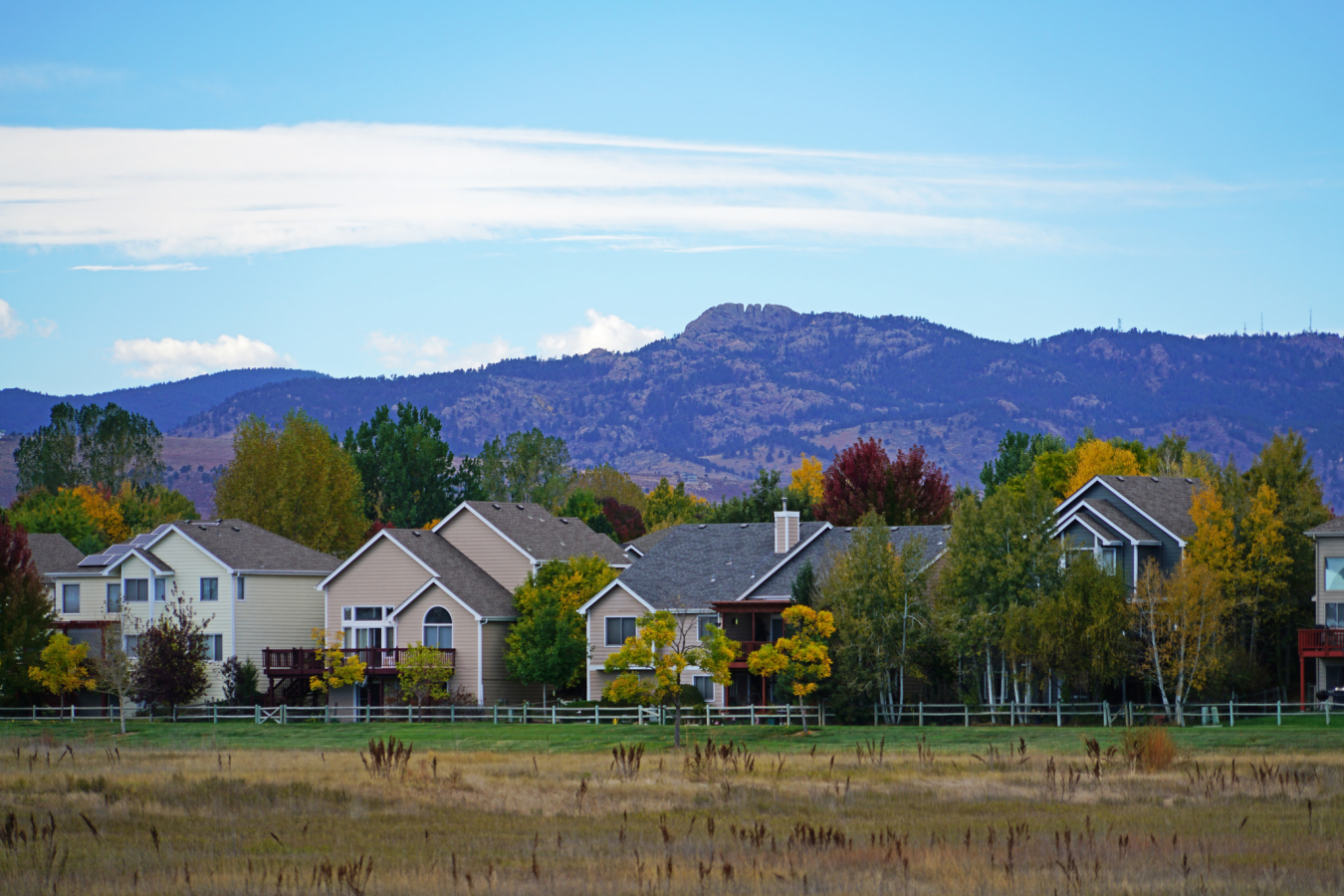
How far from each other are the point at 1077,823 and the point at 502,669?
4499 centimetres

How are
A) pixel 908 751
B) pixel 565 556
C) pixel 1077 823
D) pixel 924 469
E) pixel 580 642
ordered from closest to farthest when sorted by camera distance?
pixel 1077 823 < pixel 908 751 < pixel 580 642 < pixel 565 556 < pixel 924 469

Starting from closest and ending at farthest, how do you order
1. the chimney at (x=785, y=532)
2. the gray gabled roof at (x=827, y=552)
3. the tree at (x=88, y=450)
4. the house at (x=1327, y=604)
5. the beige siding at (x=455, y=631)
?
the house at (x=1327, y=604) → the gray gabled roof at (x=827, y=552) → the chimney at (x=785, y=532) → the beige siding at (x=455, y=631) → the tree at (x=88, y=450)

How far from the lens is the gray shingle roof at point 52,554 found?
83.3 metres

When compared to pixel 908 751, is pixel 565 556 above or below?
above

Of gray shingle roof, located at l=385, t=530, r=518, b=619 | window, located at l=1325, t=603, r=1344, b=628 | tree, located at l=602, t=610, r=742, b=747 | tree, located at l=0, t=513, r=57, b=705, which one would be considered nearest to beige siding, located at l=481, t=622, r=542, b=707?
gray shingle roof, located at l=385, t=530, r=518, b=619

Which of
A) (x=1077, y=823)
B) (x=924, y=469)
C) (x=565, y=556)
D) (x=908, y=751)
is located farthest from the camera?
(x=924, y=469)

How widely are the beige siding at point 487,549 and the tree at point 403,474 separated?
1753 inches

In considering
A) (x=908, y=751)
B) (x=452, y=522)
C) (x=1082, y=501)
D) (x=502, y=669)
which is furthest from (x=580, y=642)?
(x=908, y=751)

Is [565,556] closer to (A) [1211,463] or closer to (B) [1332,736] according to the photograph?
(A) [1211,463]

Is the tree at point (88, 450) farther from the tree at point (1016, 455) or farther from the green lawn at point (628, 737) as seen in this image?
the green lawn at point (628, 737)

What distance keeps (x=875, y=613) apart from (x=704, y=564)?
42.6 ft

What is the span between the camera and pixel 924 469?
9025 centimetres

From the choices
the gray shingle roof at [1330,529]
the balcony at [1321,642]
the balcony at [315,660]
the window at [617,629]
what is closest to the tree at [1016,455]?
the window at [617,629]

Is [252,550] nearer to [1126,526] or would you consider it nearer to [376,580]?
[376,580]
